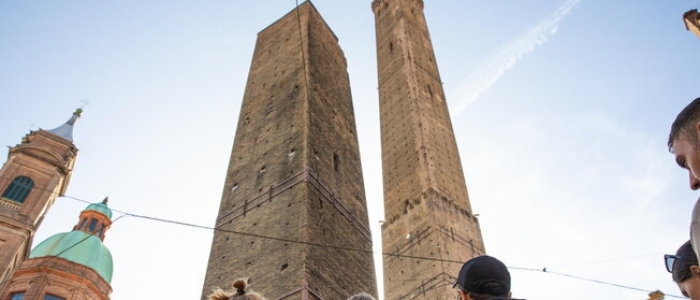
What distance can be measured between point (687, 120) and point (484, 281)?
2.96 ft

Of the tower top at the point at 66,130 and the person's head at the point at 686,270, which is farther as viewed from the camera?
the tower top at the point at 66,130

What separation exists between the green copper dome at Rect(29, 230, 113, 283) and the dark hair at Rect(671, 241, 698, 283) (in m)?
21.9

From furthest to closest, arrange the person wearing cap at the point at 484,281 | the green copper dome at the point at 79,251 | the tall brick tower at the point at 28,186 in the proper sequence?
1. the green copper dome at the point at 79,251
2. the tall brick tower at the point at 28,186
3. the person wearing cap at the point at 484,281

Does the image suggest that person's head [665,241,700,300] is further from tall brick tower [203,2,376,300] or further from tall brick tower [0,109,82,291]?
tall brick tower [0,109,82,291]

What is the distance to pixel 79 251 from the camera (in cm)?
2148

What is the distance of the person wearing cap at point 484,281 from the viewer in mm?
2057

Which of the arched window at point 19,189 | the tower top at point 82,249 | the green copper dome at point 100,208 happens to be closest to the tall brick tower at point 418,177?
the tower top at point 82,249

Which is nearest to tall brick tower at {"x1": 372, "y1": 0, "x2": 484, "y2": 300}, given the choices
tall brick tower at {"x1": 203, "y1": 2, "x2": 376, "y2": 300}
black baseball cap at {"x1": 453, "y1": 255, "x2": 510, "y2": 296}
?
tall brick tower at {"x1": 203, "y1": 2, "x2": 376, "y2": 300}

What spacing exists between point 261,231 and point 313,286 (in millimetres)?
1383

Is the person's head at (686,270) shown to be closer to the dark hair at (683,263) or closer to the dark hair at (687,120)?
the dark hair at (683,263)

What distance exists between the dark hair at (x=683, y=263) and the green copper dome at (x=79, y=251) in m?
21.9

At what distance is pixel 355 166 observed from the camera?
32.1 ft

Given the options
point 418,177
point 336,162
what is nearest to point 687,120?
point 336,162

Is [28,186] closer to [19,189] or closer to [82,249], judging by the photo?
[19,189]
